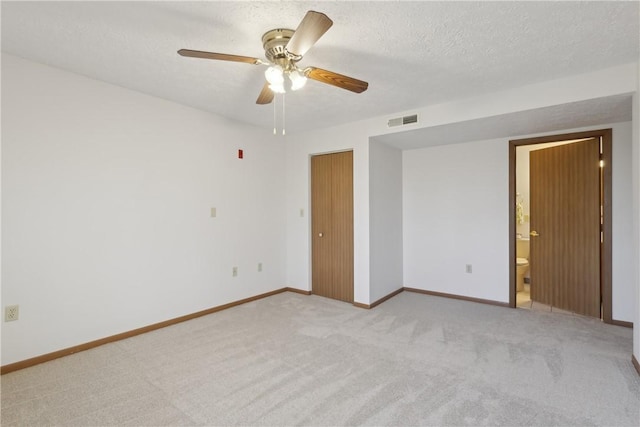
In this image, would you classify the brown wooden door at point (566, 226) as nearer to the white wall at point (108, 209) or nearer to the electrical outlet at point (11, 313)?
the white wall at point (108, 209)

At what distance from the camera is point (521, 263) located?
4.70 meters

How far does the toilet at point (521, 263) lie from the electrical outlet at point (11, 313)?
559 cm

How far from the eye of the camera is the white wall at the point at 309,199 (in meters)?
4.00

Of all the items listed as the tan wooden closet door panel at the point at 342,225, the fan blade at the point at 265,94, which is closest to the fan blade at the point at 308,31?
the fan blade at the point at 265,94

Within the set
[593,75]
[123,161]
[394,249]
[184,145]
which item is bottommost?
[394,249]

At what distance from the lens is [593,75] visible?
2604mm

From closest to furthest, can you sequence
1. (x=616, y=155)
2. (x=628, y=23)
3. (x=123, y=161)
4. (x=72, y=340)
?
(x=628, y=23) < (x=72, y=340) < (x=123, y=161) < (x=616, y=155)

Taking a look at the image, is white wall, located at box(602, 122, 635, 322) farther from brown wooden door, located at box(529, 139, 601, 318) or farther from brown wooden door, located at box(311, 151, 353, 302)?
brown wooden door, located at box(311, 151, 353, 302)

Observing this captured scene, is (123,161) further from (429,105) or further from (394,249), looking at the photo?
(394,249)

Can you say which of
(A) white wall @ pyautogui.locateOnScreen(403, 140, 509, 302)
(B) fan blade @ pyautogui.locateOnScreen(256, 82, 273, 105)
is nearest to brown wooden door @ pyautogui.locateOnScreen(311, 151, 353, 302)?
(A) white wall @ pyautogui.locateOnScreen(403, 140, 509, 302)

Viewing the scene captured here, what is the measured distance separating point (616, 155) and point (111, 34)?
15.7ft

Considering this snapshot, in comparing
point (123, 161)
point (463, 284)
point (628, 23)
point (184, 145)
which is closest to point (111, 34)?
point (123, 161)

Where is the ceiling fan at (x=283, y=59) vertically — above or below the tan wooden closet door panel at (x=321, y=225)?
above

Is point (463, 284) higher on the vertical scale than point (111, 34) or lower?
lower
